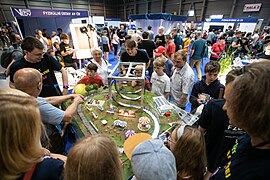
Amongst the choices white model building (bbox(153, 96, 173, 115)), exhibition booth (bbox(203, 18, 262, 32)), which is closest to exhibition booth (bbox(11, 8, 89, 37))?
white model building (bbox(153, 96, 173, 115))

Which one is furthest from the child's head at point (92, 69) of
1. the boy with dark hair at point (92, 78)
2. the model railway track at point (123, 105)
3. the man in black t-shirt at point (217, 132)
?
the man in black t-shirt at point (217, 132)

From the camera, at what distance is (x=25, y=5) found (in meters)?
19.1

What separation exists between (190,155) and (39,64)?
2571mm

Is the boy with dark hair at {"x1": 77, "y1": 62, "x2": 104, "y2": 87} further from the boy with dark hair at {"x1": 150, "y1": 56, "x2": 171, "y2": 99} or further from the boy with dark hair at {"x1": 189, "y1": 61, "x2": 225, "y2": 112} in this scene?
the boy with dark hair at {"x1": 189, "y1": 61, "x2": 225, "y2": 112}

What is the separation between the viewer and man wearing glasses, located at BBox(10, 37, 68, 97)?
2129 mm

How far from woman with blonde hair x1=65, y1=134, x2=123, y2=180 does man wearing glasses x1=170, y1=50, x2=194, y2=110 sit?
2012 mm

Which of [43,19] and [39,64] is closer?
[39,64]

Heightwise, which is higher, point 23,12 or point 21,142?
point 23,12

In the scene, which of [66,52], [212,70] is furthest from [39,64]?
[66,52]

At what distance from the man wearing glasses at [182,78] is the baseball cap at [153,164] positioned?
1722 mm

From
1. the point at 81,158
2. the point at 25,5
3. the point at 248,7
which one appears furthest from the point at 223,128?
the point at 25,5

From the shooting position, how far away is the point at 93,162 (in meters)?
0.75

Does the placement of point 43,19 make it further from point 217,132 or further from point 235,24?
point 235,24

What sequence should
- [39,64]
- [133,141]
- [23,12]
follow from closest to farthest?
[133,141] → [39,64] → [23,12]
